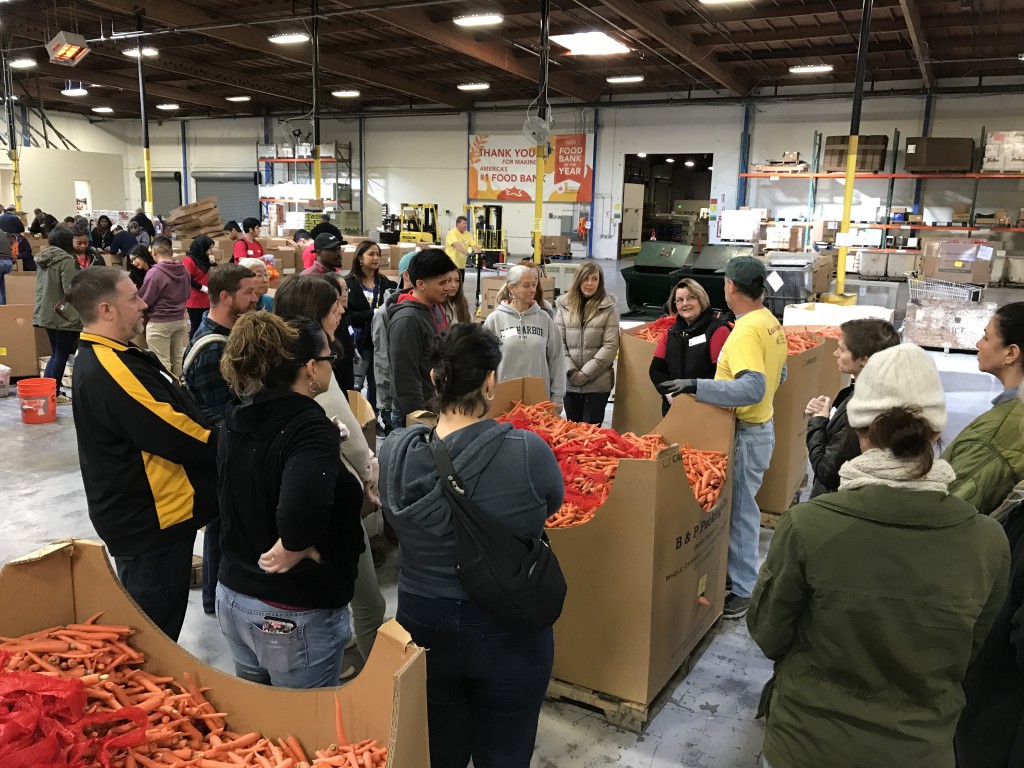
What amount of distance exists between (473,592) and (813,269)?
9.77 metres

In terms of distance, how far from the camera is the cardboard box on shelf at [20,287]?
8.16 meters

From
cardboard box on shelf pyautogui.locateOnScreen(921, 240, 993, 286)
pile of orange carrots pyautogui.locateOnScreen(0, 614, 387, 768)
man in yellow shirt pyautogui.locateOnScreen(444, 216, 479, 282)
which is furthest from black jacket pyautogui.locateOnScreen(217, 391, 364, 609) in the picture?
man in yellow shirt pyautogui.locateOnScreen(444, 216, 479, 282)

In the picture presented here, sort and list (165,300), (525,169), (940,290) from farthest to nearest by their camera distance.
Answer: (525,169) → (940,290) → (165,300)

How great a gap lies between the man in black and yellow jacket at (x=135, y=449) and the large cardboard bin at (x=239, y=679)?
322 mm

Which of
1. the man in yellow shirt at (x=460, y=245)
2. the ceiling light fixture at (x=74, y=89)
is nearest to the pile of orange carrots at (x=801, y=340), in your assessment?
the man in yellow shirt at (x=460, y=245)

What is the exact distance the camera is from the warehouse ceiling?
11.3 m

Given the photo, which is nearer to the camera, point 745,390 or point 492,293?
point 745,390

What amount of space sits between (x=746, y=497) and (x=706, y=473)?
1.56 ft

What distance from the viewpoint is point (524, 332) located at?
164 inches

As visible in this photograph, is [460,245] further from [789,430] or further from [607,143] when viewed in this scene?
[789,430]

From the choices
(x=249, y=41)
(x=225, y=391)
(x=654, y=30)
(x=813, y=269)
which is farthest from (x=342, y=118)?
(x=225, y=391)

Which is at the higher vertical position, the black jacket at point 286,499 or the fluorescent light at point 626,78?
the fluorescent light at point 626,78

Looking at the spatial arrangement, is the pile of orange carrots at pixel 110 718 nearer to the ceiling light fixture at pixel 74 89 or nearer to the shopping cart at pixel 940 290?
the shopping cart at pixel 940 290

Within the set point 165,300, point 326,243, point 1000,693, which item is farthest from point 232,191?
point 1000,693
